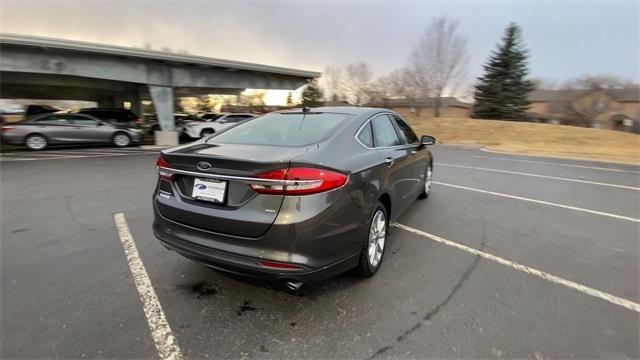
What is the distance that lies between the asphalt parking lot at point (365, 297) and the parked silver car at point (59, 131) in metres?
9.70

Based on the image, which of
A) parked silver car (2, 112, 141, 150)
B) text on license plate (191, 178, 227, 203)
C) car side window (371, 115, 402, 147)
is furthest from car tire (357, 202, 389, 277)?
parked silver car (2, 112, 141, 150)

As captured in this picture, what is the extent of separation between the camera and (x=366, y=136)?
3.44 metres

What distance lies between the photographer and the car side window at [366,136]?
10.9 ft

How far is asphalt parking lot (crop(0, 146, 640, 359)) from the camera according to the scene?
2324mm

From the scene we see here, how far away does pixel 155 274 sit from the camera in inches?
127

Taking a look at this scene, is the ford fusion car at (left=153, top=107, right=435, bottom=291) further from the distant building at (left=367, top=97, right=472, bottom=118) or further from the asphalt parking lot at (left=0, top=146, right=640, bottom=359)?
the distant building at (left=367, top=97, right=472, bottom=118)

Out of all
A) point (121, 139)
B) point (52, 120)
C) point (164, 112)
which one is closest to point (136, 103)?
point (164, 112)

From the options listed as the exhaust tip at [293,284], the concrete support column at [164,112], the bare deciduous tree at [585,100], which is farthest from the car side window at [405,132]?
the bare deciduous tree at [585,100]

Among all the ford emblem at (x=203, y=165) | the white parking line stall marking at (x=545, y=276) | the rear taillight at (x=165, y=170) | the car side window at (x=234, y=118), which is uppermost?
the ford emblem at (x=203, y=165)

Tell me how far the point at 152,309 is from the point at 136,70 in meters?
15.2

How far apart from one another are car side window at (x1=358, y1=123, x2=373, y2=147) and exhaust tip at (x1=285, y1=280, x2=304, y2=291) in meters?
1.48

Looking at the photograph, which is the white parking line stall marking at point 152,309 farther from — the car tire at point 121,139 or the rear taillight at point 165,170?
the car tire at point 121,139

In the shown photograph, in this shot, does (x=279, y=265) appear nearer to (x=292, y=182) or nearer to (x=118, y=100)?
(x=292, y=182)

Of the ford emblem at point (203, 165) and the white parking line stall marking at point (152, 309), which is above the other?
the ford emblem at point (203, 165)
